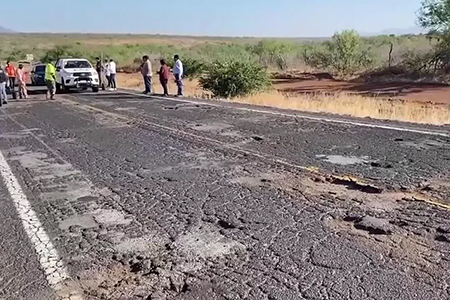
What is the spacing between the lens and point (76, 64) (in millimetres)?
29188

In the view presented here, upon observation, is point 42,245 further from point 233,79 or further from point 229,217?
point 233,79

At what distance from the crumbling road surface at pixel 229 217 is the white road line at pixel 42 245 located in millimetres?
16

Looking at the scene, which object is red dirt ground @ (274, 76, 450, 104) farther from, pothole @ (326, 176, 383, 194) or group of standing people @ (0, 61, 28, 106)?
pothole @ (326, 176, 383, 194)

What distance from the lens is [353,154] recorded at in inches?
353

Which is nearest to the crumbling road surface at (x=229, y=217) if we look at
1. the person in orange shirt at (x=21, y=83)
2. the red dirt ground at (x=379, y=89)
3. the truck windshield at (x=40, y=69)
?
the person in orange shirt at (x=21, y=83)

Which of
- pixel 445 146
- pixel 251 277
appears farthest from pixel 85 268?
pixel 445 146

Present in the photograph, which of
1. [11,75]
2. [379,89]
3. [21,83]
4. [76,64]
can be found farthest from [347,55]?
[21,83]

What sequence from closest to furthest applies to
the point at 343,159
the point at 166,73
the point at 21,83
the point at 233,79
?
the point at 343,159 → the point at 166,73 → the point at 21,83 → the point at 233,79

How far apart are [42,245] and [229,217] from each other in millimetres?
1864

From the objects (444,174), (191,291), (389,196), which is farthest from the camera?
(444,174)

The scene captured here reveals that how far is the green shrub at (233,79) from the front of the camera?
88.0 feet

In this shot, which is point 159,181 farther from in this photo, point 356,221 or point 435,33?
point 435,33

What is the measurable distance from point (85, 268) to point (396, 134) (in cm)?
798

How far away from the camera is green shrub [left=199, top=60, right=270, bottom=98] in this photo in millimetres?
26828
